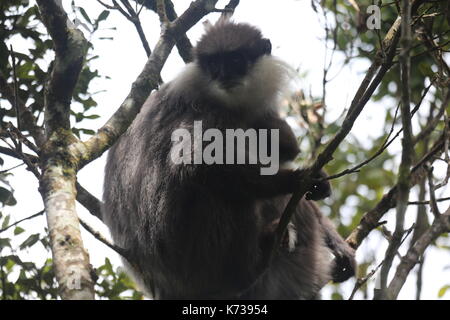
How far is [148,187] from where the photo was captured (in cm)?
451

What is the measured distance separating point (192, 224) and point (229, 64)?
1485 mm

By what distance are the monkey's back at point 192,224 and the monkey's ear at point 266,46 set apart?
93cm

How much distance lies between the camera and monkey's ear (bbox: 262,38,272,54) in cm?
541

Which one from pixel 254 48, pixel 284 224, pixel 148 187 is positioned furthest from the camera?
pixel 254 48

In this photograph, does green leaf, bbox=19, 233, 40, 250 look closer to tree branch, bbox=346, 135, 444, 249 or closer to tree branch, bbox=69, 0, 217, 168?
tree branch, bbox=69, 0, 217, 168

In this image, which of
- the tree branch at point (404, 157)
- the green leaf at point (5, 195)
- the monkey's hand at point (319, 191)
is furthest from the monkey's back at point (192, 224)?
the tree branch at point (404, 157)

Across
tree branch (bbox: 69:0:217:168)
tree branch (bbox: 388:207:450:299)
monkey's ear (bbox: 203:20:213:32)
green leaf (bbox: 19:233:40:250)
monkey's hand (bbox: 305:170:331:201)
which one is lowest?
tree branch (bbox: 388:207:450:299)

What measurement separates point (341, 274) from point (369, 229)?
1.55ft

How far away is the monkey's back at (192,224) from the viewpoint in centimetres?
434

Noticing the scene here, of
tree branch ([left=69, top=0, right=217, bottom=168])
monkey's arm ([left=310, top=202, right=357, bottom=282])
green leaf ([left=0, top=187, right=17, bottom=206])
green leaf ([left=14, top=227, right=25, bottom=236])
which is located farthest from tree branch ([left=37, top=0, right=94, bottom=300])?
monkey's arm ([left=310, top=202, right=357, bottom=282])

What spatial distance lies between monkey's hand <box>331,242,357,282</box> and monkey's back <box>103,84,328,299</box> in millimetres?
120
